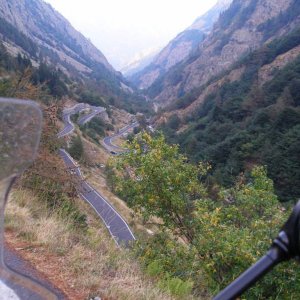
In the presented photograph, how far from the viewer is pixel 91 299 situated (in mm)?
3303

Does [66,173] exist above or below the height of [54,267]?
below

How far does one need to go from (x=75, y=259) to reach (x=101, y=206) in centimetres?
2186

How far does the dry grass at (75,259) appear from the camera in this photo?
343 centimetres

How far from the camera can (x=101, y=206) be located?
83.7 ft

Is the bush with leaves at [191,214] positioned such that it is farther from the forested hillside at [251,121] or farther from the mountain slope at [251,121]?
the mountain slope at [251,121]

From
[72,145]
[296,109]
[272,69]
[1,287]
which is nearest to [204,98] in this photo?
[272,69]

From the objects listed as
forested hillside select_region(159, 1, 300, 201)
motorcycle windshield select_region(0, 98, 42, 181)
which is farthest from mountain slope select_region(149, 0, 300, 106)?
motorcycle windshield select_region(0, 98, 42, 181)

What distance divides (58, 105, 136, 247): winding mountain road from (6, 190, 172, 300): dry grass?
912mm

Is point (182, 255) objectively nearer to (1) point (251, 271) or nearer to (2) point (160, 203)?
(2) point (160, 203)

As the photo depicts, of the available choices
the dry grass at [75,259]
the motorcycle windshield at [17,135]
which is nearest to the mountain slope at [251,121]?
the dry grass at [75,259]

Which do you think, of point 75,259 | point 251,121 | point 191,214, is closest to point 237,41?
point 251,121

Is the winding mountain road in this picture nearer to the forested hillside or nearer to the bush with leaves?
the bush with leaves

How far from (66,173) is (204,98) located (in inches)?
3767

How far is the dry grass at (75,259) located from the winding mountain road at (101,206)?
0.91 meters
